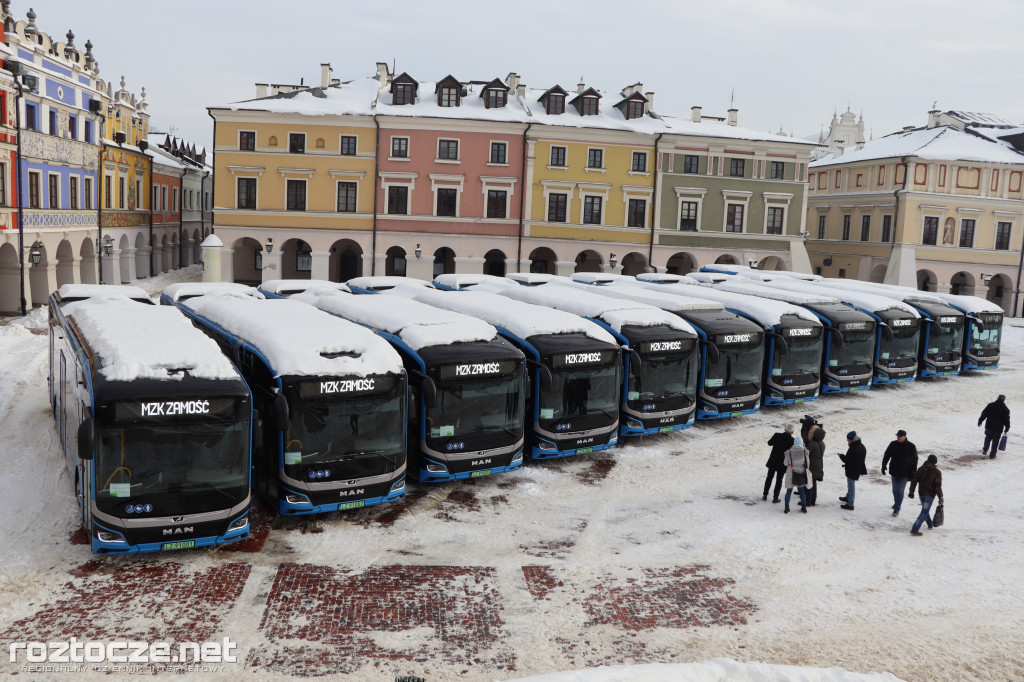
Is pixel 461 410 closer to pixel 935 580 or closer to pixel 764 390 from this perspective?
pixel 935 580

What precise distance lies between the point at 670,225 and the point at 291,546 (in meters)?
38.5

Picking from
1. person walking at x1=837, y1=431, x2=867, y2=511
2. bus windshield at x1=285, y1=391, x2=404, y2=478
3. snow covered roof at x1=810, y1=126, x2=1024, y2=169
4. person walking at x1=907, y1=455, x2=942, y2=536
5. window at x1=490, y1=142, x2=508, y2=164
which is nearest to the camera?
bus windshield at x1=285, y1=391, x2=404, y2=478

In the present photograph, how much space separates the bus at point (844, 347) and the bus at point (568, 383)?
8615 millimetres

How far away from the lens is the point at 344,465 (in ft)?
43.3

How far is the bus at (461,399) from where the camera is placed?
1478 centimetres

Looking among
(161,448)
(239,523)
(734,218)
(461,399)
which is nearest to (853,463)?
(461,399)

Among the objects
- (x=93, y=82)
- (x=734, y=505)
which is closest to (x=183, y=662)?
(x=734, y=505)

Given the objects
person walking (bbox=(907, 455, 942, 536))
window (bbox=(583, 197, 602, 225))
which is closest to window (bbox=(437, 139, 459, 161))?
window (bbox=(583, 197, 602, 225))

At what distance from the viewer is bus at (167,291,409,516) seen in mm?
12914

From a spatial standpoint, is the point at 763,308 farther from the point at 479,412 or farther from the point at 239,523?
the point at 239,523

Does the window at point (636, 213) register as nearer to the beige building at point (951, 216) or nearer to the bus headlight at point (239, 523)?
the beige building at point (951, 216)

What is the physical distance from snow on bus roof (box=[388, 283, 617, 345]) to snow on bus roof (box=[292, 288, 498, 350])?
3.70 feet

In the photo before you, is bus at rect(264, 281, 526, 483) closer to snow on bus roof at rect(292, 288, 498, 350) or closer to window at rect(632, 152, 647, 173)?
snow on bus roof at rect(292, 288, 498, 350)

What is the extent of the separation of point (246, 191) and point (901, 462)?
125ft
